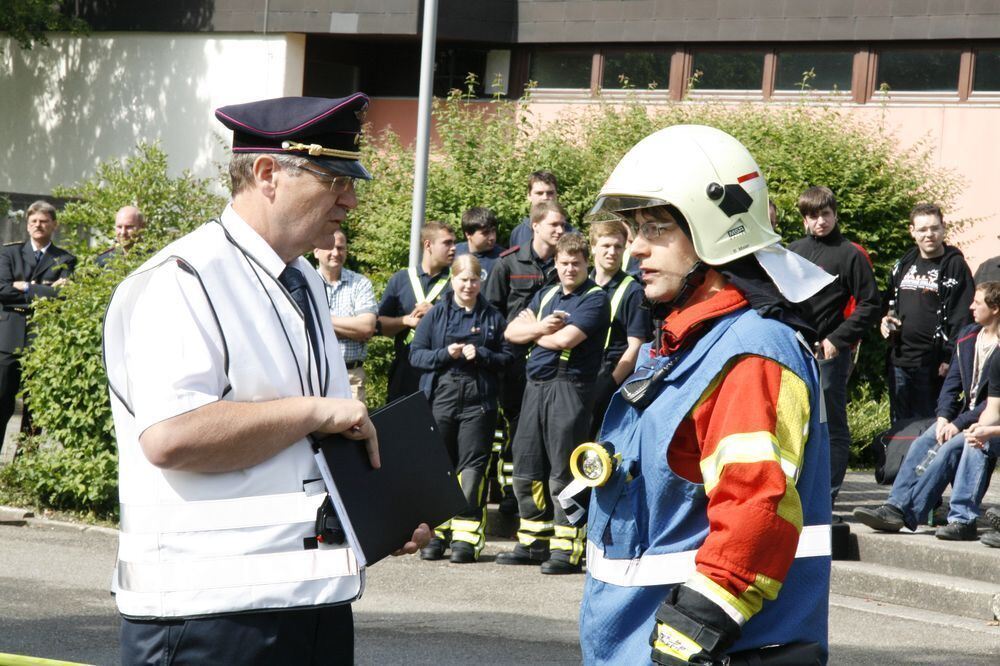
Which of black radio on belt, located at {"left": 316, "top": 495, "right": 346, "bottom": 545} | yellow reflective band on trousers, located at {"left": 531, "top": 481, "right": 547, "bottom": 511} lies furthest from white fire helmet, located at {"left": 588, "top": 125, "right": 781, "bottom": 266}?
yellow reflective band on trousers, located at {"left": 531, "top": 481, "right": 547, "bottom": 511}

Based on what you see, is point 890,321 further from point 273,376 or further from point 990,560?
point 273,376

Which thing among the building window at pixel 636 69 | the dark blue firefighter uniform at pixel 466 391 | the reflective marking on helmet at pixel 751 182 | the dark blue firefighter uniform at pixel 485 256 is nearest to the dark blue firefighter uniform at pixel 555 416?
the dark blue firefighter uniform at pixel 466 391

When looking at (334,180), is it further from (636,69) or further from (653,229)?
(636,69)

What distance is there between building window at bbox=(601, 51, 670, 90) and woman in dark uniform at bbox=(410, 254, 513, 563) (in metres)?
13.5

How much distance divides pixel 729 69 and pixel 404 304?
42.4ft

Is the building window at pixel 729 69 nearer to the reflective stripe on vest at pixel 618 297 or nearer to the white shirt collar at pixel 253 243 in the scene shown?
the reflective stripe on vest at pixel 618 297

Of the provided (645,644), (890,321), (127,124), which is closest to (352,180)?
(645,644)

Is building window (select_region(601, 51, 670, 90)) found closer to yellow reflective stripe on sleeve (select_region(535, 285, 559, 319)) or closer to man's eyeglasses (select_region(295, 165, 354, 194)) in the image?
yellow reflective stripe on sleeve (select_region(535, 285, 559, 319))

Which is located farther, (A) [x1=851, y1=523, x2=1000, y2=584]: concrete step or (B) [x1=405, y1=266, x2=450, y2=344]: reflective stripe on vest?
(B) [x1=405, y1=266, x2=450, y2=344]: reflective stripe on vest

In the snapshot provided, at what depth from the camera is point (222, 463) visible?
2943 millimetres

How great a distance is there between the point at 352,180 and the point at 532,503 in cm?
586

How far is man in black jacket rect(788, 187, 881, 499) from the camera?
9.00 metres

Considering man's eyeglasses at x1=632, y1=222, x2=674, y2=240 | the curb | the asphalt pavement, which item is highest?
man's eyeglasses at x1=632, y1=222, x2=674, y2=240

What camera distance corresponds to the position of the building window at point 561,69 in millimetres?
22688
